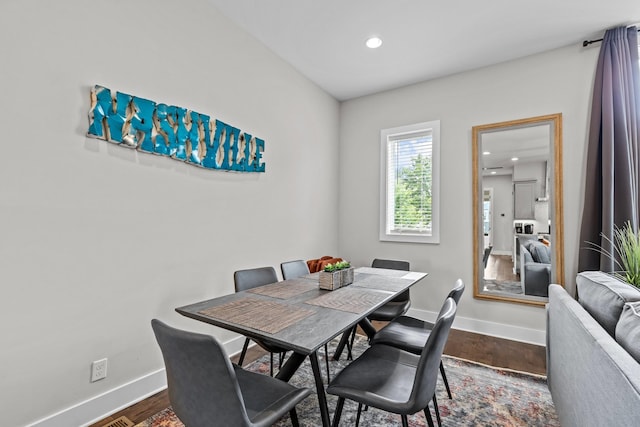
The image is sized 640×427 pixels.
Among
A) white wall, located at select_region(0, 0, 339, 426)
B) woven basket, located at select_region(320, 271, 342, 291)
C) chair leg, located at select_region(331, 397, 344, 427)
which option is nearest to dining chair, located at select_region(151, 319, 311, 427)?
chair leg, located at select_region(331, 397, 344, 427)

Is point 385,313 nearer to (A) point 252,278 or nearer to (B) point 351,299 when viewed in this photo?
(B) point 351,299

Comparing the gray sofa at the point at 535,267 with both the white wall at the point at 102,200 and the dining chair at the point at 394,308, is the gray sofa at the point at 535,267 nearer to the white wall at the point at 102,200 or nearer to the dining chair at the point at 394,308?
the dining chair at the point at 394,308

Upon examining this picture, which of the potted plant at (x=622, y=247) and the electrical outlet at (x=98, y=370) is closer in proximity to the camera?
the electrical outlet at (x=98, y=370)

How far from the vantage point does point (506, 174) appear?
3.13m

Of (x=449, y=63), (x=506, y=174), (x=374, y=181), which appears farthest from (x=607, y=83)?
(x=374, y=181)

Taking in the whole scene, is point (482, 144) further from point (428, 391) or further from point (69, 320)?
point (69, 320)

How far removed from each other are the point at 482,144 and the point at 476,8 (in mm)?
1345

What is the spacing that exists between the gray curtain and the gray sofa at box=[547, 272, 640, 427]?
3.89 feet

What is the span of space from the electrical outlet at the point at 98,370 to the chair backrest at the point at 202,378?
1047 millimetres

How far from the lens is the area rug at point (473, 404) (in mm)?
1733

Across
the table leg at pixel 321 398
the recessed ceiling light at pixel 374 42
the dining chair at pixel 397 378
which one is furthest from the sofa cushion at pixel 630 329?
the recessed ceiling light at pixel 374 42

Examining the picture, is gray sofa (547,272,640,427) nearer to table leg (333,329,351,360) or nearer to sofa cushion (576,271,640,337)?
sofa cushion (576,271,640,337)

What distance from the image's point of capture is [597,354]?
3.56 feet

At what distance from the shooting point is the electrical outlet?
5.67ft
